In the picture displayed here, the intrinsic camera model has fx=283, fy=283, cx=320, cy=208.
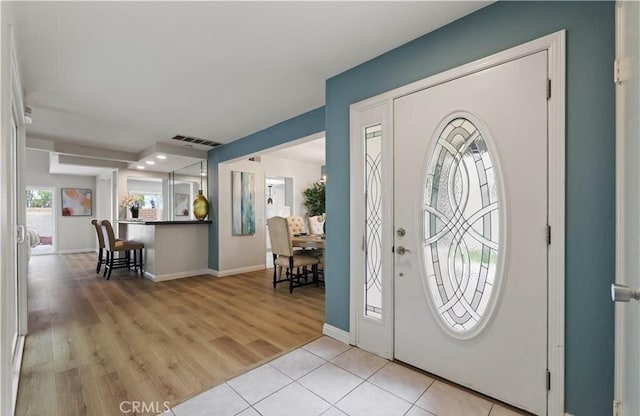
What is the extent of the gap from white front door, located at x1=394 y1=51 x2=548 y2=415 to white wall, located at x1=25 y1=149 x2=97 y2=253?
9.96m

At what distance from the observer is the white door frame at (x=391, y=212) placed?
1.50m

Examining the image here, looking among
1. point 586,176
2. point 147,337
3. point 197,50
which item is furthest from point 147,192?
point 586,176

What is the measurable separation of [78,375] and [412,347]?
2408 mm

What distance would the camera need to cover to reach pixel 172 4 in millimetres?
1687

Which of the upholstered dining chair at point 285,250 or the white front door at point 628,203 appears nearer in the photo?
the white front door at point 628,203

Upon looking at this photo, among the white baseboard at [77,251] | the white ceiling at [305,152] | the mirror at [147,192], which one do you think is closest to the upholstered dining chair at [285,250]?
the white ceiling at [305,152]

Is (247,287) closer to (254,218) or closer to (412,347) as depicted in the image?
(254,218)

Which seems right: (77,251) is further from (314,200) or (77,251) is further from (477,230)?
(477,230)

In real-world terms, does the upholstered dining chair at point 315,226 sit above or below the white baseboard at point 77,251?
above

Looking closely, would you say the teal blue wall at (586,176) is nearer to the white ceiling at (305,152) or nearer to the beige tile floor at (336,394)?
the beige tile floor at (336,394)

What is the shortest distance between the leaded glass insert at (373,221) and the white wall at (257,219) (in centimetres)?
361

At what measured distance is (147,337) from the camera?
2.63 m

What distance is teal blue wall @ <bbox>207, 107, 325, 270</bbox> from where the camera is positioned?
3598 millimetres

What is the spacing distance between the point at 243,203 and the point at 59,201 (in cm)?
662
